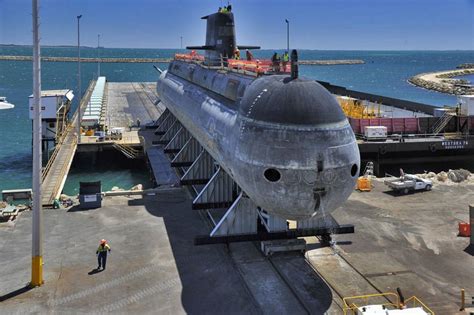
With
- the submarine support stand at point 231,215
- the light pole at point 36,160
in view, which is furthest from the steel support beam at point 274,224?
the light pole at point 36,160

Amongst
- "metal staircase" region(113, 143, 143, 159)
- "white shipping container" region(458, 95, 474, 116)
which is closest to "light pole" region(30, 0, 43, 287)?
"metal staircase" region(113, 143, 143, 159)

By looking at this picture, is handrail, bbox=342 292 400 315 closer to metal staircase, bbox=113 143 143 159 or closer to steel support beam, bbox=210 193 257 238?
steel support beam, bbox=210 193 257 238

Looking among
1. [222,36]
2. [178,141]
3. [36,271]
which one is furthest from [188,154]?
[36,271]

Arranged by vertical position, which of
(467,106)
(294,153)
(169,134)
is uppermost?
(467,106)

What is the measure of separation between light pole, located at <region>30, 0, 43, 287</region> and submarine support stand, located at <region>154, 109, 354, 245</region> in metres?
5.65

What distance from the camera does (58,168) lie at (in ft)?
116

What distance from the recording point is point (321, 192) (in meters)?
14.8

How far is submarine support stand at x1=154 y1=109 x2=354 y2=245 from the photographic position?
63.1 feet

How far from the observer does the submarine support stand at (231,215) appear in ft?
63.1

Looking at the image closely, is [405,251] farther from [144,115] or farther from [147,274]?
[144,115]

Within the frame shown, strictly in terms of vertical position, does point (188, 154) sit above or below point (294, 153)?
below

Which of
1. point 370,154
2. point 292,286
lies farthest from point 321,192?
point 370,154

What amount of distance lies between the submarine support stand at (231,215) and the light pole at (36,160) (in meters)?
5.65

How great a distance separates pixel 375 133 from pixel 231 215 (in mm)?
23803
